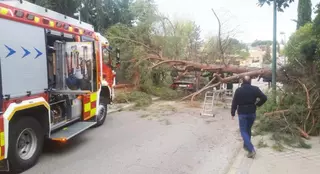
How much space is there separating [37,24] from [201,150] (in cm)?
407

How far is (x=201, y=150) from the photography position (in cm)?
596

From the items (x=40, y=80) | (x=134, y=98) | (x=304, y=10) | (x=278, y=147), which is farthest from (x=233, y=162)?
(x=304, y=10)

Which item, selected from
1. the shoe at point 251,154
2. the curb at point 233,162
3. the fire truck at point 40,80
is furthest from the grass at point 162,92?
the shoe at point 251,154

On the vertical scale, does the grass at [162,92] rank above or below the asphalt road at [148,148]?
above

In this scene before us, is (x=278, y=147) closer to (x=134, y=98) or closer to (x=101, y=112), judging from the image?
(x=101, y=112)

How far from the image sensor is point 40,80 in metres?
5.11

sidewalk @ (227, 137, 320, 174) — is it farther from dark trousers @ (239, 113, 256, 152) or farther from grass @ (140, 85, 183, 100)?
grass @ (140, 85, 183, 100)

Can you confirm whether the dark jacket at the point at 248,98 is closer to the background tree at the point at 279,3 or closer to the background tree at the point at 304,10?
the background tree at the point at 279,3

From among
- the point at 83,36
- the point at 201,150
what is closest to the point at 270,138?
the point at 201,150

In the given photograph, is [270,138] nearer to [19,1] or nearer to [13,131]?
[13,131]

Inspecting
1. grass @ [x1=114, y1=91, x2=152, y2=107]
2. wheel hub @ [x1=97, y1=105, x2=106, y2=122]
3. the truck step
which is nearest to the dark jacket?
the truck step

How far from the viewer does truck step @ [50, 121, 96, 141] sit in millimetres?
5453

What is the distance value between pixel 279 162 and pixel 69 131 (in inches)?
165

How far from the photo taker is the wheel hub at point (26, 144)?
15.5ft
